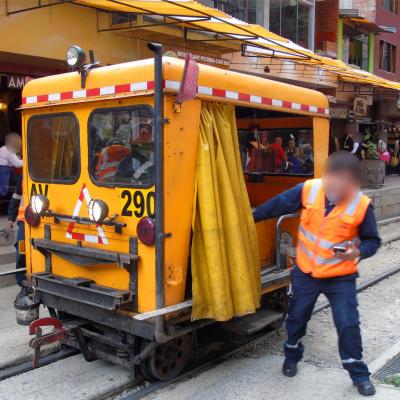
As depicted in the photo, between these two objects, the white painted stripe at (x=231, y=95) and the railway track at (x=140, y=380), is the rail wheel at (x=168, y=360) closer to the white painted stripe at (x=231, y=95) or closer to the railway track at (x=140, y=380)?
the railway track at (x=140, y=380)

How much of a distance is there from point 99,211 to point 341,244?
70.3 inches

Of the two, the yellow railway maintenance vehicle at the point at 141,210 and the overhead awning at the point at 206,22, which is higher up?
the overhead awning at the point at 206,22

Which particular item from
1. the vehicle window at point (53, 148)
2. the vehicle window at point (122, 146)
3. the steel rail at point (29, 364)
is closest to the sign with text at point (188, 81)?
the vehicle window at point (122, 146)

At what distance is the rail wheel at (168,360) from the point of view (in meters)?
4.17

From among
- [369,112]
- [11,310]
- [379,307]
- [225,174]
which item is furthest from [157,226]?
[369,112]

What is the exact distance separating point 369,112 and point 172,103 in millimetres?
22071

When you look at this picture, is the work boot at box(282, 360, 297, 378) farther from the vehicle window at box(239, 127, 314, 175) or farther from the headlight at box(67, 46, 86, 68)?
the headlight at box(67, 46, 86, 68)

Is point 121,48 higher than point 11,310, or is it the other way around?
point 121,48

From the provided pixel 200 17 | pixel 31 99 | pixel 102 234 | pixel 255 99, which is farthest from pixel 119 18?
pixel 102 234

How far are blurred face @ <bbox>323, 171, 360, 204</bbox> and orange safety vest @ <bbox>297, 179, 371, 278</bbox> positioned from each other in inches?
1.8

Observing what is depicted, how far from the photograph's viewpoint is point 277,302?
5.50 m

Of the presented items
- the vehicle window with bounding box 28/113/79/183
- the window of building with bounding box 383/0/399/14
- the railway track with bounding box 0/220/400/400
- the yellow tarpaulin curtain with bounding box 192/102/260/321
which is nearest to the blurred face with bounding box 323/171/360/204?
the yellow tarpaulin curtain with bounding box 192/102/260/321

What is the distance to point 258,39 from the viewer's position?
33.8ft

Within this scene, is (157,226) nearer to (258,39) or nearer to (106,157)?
(106,157)
